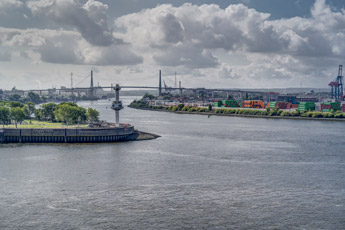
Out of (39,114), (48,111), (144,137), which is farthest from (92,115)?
(39,114)

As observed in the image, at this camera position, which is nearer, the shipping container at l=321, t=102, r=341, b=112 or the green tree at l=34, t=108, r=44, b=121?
the green tree at l=34, t=108, r=44, b=121

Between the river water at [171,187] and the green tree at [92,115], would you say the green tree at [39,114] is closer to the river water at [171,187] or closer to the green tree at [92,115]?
the green tree at [92,115]

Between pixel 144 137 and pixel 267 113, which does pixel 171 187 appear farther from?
pixel 267 113

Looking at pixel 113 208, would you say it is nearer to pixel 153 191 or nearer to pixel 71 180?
pixel 153 191

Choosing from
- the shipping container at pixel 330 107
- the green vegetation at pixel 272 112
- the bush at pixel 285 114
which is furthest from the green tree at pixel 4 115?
the shipping container at pixel 330 107

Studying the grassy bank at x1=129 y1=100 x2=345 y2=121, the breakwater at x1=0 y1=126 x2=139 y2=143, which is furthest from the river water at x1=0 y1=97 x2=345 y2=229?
the grassy bank at x1=129 y1=100 x2=345 y2=121

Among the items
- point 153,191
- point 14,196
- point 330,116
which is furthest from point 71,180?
point 330,116

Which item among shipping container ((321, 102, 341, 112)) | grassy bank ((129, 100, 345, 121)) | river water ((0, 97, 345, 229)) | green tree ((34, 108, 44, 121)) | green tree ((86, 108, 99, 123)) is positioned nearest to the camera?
river water ((0, 97, 345, 229))

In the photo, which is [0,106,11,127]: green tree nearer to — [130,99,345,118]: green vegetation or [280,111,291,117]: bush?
[130,99,345,118]: green vegetation

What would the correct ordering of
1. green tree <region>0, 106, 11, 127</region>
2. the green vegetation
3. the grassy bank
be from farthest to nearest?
the green vegetation
the grassy bank
green tree <region>0, 106, 11, 127</region>

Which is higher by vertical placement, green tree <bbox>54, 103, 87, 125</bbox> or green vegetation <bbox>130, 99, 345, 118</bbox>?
green tree <bbox>54, 103, 87, 125</bbox>
